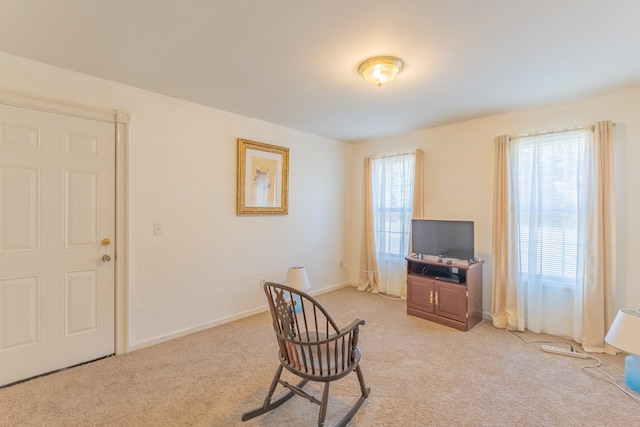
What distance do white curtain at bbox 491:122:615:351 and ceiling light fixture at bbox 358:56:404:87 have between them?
1.91 metres

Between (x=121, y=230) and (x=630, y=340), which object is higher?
(x=121, y=230)

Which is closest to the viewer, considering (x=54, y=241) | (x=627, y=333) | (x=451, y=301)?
(x=627, y=333)

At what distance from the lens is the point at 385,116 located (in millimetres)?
3590

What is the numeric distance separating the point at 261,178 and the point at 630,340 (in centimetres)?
367

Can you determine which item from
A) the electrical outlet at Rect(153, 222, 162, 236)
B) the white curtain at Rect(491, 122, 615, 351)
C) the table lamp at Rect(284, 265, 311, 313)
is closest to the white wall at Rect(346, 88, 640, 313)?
the white curtain at Rect(491, 122, 615, 351)

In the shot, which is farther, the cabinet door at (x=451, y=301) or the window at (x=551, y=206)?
the cabinet door at (x=451, y=301)

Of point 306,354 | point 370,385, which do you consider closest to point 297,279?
point 370,385

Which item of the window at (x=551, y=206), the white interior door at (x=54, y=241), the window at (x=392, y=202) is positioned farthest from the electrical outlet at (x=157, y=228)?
the window at (x=551, y=206)

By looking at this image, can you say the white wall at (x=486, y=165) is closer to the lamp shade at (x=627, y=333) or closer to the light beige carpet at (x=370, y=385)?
the lamp shade at (x=627, y=333)

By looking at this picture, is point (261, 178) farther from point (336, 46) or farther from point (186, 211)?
point (336, 46)

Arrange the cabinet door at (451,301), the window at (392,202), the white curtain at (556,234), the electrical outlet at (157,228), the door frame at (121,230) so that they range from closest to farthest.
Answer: the door frame at (121,230)
the white curtain at (556,234)
the electrical outlet at (157,228)
the cabinet door at (451,301)
the window at (392,202)

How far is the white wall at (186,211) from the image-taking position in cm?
266

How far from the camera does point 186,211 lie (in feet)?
10.3

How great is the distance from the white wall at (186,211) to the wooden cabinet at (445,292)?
5.35 feet
